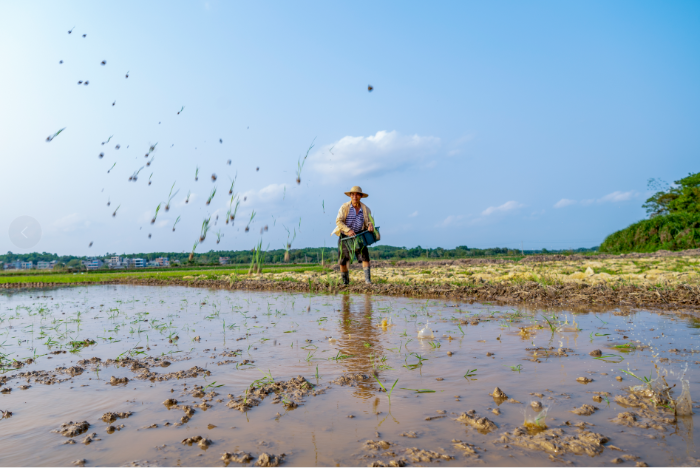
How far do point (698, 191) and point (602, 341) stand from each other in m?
56.0

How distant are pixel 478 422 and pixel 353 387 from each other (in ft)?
3.12

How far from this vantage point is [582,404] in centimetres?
233

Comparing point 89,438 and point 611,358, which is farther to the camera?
point 611,358

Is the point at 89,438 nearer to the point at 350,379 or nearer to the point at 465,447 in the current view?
the point at 350,379

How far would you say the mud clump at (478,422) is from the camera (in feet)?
6.75

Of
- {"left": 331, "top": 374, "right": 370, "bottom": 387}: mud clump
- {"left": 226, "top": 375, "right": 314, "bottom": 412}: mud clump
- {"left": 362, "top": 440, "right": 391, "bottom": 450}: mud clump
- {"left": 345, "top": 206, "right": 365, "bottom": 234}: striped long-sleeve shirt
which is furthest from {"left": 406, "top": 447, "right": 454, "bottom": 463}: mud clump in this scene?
{"left": 345, "top": 206, "right": 365, "bottom": 234}: striped long-sleeve shirt

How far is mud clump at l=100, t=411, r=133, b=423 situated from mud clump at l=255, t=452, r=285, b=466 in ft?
3.72

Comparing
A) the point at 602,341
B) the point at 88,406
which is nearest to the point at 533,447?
the point at 602,341

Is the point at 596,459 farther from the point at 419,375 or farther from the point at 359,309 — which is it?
the point at 359,309

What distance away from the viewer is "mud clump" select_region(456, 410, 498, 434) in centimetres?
206

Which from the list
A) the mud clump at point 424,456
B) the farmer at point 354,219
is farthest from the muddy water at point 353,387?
the farmer at point 354,219

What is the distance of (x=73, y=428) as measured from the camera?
7.29ft

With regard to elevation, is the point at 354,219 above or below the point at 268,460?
above

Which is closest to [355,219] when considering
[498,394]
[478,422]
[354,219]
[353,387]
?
[354,219]
